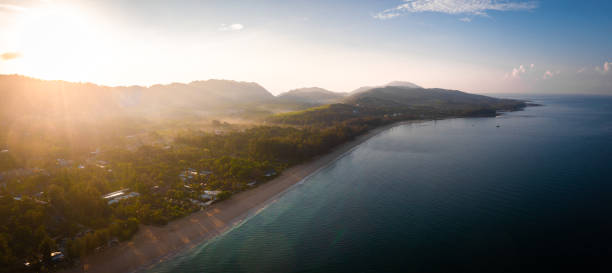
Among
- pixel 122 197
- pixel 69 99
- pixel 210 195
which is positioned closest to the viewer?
pixel 122 197

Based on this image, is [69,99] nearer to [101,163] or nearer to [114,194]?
[101,163]

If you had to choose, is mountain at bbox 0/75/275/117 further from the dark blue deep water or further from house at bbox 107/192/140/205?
the dark blue deep water

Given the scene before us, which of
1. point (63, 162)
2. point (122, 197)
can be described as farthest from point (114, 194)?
point (63, 162)

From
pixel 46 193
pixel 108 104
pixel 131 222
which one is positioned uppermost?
pixel 108 104

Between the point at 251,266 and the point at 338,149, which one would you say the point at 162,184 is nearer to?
the point at 251,266

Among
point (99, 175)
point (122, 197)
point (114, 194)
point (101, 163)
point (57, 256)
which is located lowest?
point (57, 256)

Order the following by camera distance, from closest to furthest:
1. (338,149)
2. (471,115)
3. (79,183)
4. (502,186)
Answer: (79,183) < (502,186) < (338,149) < (471,115)

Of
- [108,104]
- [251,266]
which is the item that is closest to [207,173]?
[251,266]
